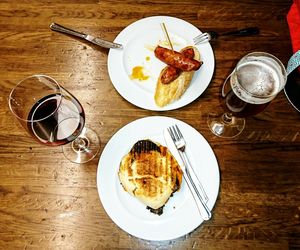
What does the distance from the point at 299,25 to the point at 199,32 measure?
36 centimetres

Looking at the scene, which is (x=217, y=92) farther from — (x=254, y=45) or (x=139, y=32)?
(x=139, y=32)

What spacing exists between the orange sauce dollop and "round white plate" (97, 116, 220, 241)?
0.55 feet

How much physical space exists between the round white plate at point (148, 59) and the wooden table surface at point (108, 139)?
41mm

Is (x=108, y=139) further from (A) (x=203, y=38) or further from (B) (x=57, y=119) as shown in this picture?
(A) (x=203, y=38)

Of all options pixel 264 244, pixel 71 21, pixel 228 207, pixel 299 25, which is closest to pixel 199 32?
pixel 299 25

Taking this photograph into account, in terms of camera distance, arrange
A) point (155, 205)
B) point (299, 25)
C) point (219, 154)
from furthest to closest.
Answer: point (299, 25) < point (219, 154) < point (155, 205)

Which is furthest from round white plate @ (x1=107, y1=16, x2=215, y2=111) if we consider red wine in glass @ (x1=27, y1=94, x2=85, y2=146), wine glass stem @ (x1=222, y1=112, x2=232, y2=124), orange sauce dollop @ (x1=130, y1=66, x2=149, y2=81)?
red wine in glass @ (x1=27, y1=94, x2=85, y2=146)

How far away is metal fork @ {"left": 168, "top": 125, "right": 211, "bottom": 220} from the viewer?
3.26 feet

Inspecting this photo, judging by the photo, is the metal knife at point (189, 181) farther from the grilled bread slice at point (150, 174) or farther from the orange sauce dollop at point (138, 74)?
the orange sauce dollop at point (138, 74)

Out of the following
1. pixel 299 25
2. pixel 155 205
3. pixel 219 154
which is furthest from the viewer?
pixel 299 25

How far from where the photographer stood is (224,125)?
3.77ft

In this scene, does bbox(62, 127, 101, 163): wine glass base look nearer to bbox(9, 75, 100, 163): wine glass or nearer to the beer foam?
bbox(9, 75, 100, 163): wine glass

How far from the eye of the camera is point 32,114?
3.21 ft

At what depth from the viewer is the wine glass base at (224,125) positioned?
1134mm
